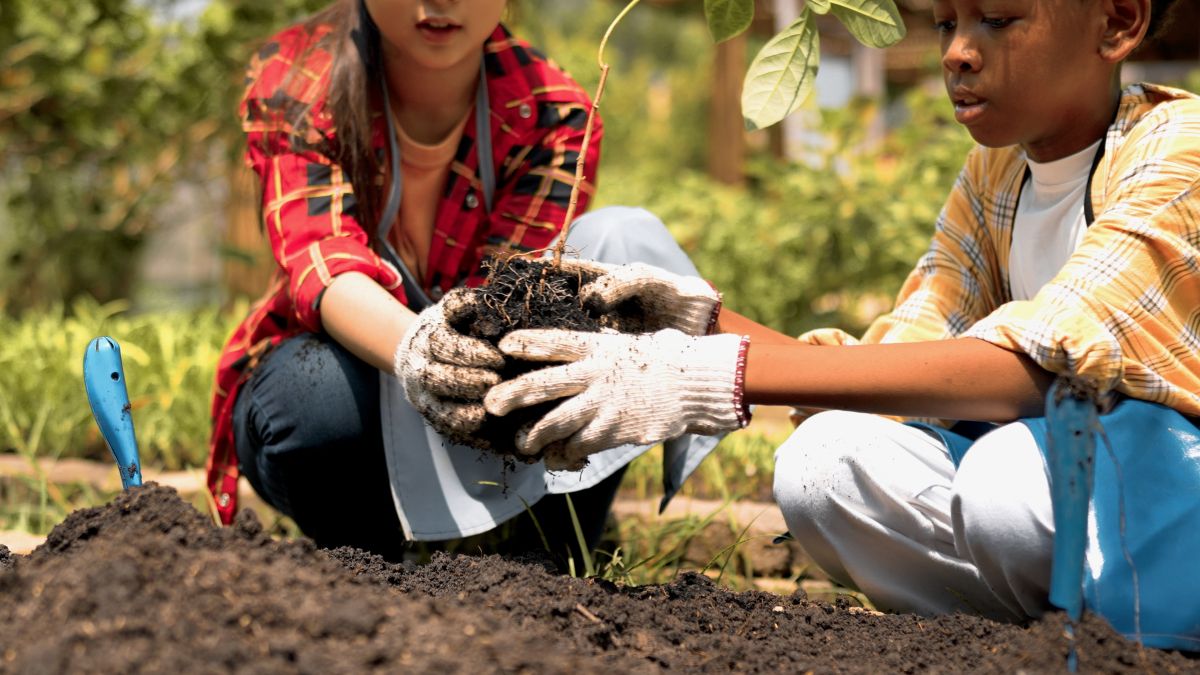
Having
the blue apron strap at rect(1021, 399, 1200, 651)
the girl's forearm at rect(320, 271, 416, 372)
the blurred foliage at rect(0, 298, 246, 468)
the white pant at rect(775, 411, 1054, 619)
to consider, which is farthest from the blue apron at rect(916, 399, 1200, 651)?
the blurred foliage at rect(0, 298, 246, 468)

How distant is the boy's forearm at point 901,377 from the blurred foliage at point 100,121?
295cm

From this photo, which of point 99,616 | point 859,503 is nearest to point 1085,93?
point 859,503

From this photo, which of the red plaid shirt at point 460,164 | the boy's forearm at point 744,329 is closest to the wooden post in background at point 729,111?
the red plaid shirt at point 460,164

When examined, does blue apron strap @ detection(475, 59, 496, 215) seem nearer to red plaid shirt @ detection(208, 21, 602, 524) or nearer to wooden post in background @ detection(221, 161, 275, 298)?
red plaid shirt @ detection(208, 21, 602, 524)

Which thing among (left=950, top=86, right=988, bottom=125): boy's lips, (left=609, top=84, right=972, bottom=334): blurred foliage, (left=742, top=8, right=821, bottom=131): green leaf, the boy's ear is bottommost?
(left=609, top=84, right=972, bottom=334): blurred foliage

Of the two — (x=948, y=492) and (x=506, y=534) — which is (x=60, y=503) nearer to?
(x=506, y=534)

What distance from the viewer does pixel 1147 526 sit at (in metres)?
1.51

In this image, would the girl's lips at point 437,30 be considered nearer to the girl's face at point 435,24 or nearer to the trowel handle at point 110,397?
the girl's face at point 435,24

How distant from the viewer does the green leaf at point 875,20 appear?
1687 mm

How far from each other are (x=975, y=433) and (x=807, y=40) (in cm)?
71

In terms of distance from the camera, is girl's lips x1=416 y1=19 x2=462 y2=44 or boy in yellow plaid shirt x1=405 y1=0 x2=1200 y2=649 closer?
boy in yellow plaid shirt x1=405 y1=0 x2=1200 y2=649

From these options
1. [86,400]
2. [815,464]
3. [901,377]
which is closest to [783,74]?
[901,377]

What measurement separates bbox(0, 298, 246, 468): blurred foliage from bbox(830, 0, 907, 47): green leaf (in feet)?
6.25

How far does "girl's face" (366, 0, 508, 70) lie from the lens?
6.39 ft
